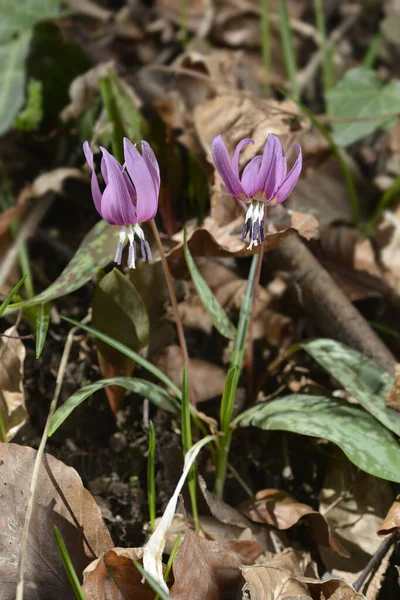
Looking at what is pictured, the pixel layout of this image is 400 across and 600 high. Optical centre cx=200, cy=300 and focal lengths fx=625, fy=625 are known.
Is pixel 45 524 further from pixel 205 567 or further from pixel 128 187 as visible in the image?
pixel 128 187

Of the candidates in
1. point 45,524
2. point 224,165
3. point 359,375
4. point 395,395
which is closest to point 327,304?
point 359,375

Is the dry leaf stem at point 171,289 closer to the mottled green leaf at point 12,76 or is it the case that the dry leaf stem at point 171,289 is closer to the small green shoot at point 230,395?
the small green shoot at point 230,395

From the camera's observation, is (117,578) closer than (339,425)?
Yes

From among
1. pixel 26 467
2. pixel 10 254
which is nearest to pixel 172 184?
pixel 10 254

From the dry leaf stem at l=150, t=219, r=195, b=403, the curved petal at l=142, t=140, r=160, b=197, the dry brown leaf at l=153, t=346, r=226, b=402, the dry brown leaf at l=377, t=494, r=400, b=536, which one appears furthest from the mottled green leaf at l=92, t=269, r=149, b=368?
the dry brown leaf at l=377, t=494, r=400, b=536

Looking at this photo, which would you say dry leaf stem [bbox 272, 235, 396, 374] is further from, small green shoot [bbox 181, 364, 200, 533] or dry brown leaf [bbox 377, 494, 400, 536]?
small green shoot [bbox 181, 364, 200, 533]

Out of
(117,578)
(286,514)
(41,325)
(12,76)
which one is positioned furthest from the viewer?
(12,76)

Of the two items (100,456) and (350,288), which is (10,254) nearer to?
(100,456)

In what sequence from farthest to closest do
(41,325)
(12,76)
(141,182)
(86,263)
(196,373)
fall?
(12,76), (196,373), (86,263), (41,325), (141,182)

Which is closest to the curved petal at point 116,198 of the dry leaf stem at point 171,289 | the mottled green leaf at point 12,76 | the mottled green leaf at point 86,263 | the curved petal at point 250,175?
the dry leaf stem at point 171,289
